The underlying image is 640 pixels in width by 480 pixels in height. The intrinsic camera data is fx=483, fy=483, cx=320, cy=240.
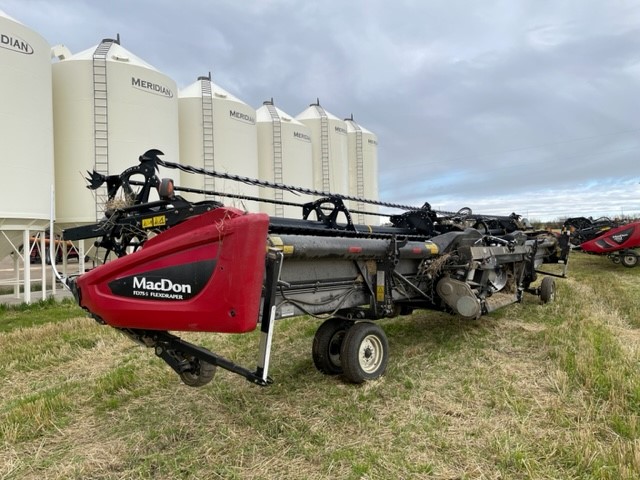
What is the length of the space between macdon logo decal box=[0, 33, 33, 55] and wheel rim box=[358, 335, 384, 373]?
10.2 meters

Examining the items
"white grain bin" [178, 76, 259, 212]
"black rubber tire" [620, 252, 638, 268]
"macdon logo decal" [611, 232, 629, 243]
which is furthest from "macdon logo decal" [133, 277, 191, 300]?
"black rubber tire" [620, 252, 638, 268]

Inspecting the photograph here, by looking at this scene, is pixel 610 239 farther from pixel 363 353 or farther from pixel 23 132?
pixel 23 132

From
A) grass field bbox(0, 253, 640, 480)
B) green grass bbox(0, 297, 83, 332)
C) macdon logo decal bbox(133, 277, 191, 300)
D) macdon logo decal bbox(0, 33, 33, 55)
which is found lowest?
green grass bbox(0, 297, 83, 332)

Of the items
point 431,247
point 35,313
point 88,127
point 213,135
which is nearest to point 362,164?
point 213,135

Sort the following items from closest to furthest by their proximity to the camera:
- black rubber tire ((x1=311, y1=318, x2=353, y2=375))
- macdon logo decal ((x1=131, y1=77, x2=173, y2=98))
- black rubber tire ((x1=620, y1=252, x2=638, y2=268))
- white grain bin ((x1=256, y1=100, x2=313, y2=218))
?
black rubber tire ((x1=311, y1=318, x2=353, y2=375))
macdon logo decal ((x1=131, y1=77, x2=173, y2=98))
black rubber tire ((x1=620, y1=252, x2=638, y2=268))
white grain bin ((x1=256, y1=100, x2=313, y2=218))

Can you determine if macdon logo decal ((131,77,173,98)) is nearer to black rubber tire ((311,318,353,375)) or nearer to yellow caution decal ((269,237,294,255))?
black rubber tire ((311,318,353,375))

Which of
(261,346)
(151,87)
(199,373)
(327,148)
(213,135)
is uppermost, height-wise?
(327,148)

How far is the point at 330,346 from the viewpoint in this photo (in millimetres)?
4246

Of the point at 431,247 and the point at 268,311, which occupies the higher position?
the point at 431,247

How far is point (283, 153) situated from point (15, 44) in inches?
442

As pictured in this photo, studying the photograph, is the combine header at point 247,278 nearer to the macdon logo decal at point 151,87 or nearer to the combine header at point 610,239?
the macdon logo decal at point 151,87

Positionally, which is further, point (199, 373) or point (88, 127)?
point (88, 127)

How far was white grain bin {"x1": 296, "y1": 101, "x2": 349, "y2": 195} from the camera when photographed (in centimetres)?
2423

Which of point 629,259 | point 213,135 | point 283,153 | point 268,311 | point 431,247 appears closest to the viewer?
point 268,311
